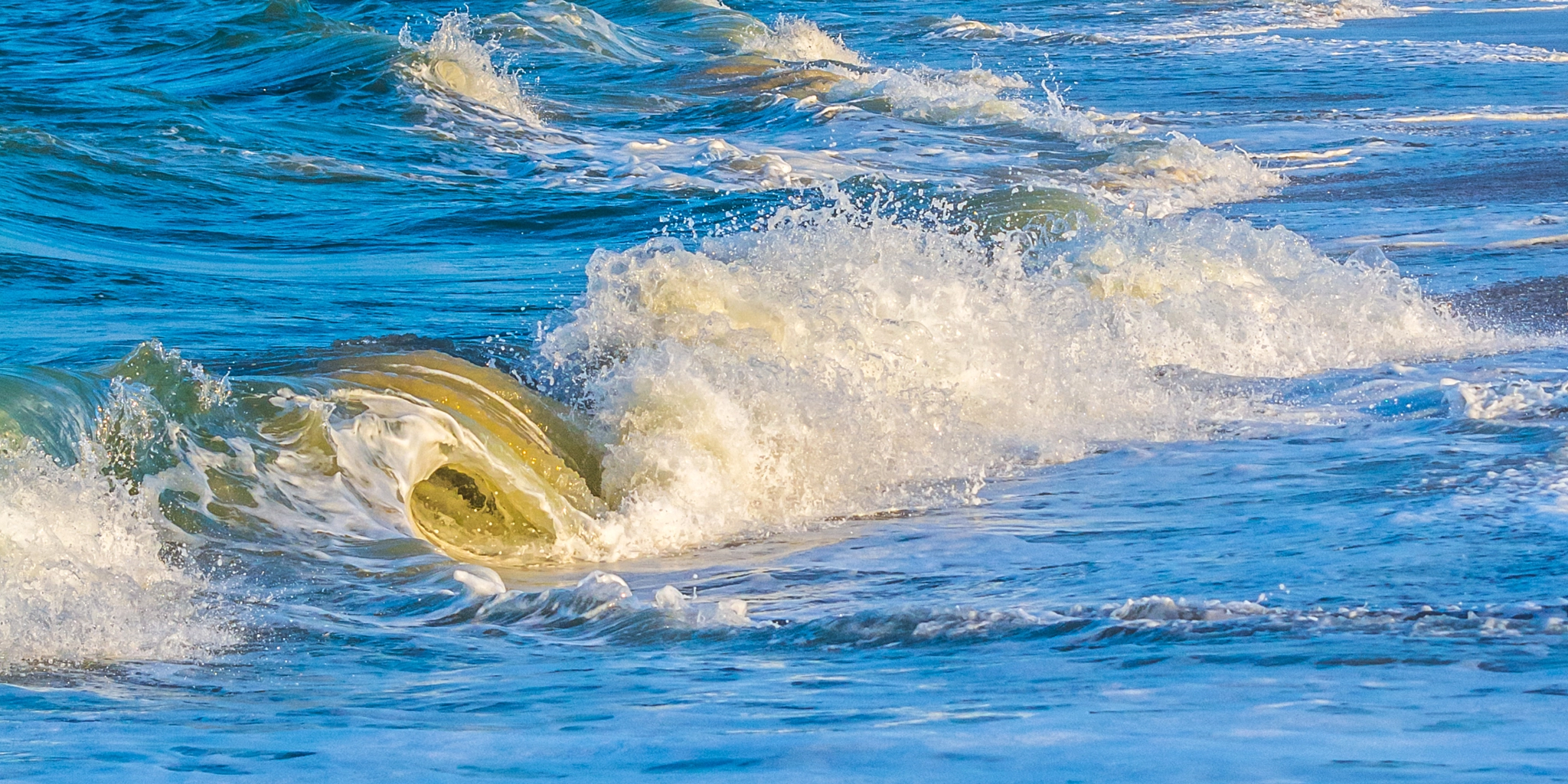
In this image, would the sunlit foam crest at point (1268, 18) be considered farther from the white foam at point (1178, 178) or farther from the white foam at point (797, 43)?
the white foam at point (1178, 178)

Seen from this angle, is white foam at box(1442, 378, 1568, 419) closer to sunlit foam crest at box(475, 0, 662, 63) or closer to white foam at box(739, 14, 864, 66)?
sunlit foam crest at box(475, 0, 662, 63)

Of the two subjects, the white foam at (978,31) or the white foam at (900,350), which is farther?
the white foam at (978,31)

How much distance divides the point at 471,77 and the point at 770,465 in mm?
12231

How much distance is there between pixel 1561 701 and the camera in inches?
130

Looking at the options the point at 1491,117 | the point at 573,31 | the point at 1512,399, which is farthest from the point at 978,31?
the point at 1512,399

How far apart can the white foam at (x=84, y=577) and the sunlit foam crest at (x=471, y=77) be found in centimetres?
1177

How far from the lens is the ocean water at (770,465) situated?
3367 millimetres

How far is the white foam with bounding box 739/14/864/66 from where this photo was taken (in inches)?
961

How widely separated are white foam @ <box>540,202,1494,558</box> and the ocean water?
26mm

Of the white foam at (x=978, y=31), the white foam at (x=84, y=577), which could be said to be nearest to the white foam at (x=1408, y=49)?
the white foam at (x=978, y=31)

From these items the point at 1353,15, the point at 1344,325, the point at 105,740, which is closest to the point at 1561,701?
the point at 105,740

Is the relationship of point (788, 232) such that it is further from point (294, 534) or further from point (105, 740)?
point (105, 740)

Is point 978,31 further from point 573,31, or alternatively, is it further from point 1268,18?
point 573,31

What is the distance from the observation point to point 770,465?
631 cm
